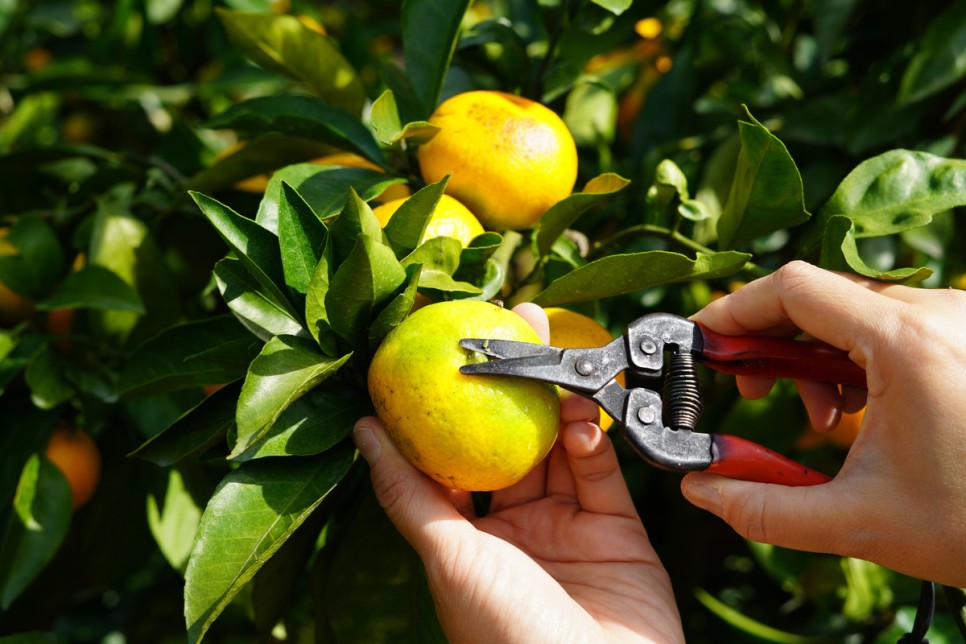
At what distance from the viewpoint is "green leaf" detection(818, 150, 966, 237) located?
1081 mm

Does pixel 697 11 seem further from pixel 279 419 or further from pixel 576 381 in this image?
pixel 279 419

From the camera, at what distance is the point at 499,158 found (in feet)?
3.59

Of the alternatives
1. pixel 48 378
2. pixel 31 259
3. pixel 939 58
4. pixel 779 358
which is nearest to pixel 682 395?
pixel 779 358

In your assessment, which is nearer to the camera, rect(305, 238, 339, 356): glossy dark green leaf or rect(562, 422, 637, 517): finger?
rect(305, 238, 339, 356): glossy dark green leaf

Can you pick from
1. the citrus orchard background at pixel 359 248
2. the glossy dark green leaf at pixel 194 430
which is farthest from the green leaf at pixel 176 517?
the glossy dark green leaf at pixel 194 430

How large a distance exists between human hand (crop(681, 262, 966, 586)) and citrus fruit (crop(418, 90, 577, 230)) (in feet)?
1.09

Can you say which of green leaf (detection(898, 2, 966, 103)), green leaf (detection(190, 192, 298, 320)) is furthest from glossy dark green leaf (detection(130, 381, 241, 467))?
green leaf (detection(898, 2, 966, 103))

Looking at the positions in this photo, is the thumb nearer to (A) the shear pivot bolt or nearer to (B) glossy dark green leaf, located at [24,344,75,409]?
(A) the shear pivot bolt

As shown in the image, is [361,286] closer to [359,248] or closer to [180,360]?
[359,248]

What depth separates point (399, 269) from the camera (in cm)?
92

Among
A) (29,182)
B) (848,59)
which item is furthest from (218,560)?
(848,59)

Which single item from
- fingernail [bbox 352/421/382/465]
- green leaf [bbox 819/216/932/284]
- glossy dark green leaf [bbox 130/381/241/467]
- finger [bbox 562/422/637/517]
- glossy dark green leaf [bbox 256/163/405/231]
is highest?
green leaf [bbox 819/216/932/284]

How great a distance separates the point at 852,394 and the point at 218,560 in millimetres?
829

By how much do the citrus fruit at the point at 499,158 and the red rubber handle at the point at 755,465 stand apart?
1.29 ft
